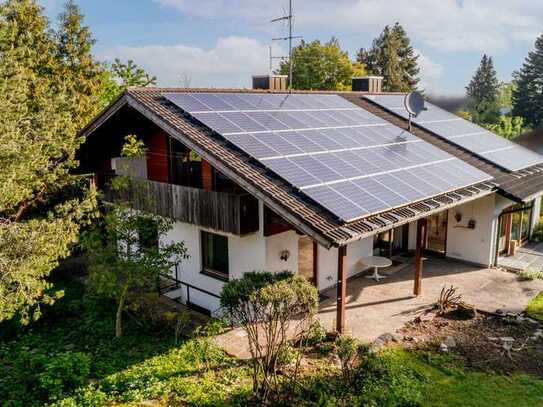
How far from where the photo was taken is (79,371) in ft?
34.6

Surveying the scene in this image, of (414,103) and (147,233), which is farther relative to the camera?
(414,103)

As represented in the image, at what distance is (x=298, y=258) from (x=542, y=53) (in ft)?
226

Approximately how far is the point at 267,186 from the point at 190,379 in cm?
477

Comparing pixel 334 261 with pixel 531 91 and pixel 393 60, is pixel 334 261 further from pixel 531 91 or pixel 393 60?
pixel 531 91

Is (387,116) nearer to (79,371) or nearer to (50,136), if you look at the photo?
(50,136)

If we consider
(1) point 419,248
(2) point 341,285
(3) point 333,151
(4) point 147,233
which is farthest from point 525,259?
(4) point 147,233

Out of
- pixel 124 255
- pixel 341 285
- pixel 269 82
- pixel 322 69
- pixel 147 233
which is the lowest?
pixel 341 285

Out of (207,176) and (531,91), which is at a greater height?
(531,91)

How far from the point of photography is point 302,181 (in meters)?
12.0

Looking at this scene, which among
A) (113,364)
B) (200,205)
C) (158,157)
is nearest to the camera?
(113,364)

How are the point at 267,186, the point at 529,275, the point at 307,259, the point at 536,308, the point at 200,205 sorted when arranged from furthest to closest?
the point at 529,275 < the point at 307,259 < the point at 536,308 < the point at 200,205 < the point at 267,186

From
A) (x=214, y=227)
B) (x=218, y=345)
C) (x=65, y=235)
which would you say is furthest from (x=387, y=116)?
(x=65, y=235)

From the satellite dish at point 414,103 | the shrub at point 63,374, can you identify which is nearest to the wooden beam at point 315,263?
the shrub at point 63,374

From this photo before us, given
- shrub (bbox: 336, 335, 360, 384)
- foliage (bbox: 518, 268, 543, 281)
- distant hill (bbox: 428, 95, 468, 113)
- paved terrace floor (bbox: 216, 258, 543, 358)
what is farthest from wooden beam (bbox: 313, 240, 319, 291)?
distant hill (bbox: 428, 95, 468, 113)
